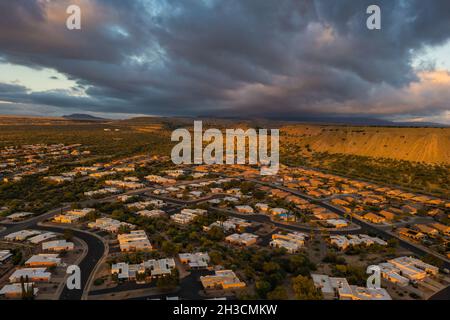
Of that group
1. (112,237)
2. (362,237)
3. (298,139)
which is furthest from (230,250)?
(298,139)

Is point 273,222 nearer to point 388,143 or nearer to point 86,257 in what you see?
point 86,257

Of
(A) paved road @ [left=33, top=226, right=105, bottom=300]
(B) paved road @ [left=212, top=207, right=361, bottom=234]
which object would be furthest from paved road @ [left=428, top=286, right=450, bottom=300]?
(A) paved road @ [left=33, top=226, right=105, bottom=300]

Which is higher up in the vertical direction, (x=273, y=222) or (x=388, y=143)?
(x=388, y=143)

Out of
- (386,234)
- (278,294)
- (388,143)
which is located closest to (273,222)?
(386,234)

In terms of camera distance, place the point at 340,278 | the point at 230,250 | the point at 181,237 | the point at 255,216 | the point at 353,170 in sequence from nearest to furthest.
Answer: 1. the point at 340,278
2. the point at 230,250
3. the point at 181,237
4. the point at 255,216
5. the point at 353,170

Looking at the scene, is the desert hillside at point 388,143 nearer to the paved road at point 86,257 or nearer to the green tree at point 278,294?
Result: the green tree at point 278,294

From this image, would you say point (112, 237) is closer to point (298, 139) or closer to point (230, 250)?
point (230, 250)

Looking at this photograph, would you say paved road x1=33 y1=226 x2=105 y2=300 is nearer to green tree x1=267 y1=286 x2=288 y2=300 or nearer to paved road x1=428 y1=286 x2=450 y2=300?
green tree x1=267 y1=286 x2=288 y2=300

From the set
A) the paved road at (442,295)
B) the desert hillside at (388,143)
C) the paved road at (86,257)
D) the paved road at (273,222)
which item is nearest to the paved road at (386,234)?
the paved road at (273,222)
